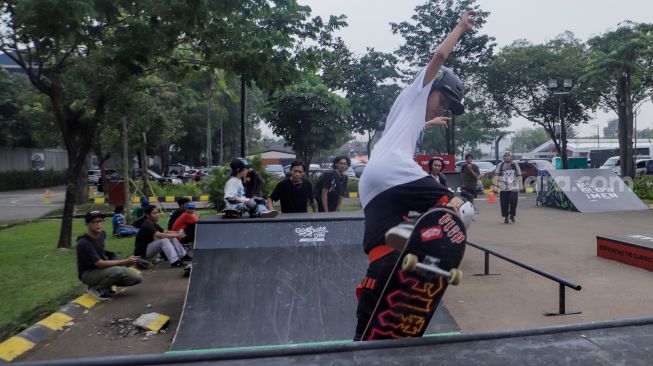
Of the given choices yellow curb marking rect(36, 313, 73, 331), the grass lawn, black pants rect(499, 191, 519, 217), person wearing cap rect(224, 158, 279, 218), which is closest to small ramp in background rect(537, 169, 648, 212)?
black pants rect(499, 191, 519, 217)

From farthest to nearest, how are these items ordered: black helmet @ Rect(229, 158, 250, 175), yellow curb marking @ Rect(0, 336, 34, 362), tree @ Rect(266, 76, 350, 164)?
tree @ Rect(266, 76, 350, 164) → black helmet @ Rect(229, 158, 250, 175) → yellow curb marking @ Rect(0, 336, 34, 362)

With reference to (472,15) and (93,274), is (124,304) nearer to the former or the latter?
(93,274)

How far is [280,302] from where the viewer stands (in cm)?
549

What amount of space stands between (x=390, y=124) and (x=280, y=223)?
4134mm

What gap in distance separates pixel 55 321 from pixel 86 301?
862 millimetres

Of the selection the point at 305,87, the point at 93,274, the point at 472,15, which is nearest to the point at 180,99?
the point at 305,87

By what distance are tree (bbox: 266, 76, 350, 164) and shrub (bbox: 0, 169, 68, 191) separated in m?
25.7

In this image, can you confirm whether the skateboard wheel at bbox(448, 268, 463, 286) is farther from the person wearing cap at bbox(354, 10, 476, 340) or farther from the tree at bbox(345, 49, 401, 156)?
the tree at bbox(345, 49, 401, 156)

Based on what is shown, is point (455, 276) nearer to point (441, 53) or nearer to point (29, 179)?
point (441, 53)

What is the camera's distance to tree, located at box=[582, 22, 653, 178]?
21625 millimetres

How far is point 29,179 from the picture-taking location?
37.6 m

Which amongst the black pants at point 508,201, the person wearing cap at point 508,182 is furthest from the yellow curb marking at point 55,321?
the black pants at point 508,201

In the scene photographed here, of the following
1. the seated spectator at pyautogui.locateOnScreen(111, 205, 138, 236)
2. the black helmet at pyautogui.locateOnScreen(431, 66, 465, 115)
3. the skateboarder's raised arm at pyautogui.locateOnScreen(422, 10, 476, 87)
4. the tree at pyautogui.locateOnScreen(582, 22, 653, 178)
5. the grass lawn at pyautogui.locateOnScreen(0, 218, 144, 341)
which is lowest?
the grass lawn at pyautogui.locateOnScreen(0, 218, 144, 341)

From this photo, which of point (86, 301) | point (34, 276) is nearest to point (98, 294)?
point (86, 301)
